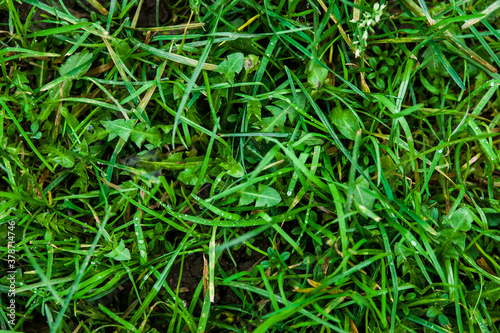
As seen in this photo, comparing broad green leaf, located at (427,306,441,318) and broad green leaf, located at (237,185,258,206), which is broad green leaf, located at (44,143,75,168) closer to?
broad green leaf, located at (237,185,258,206)

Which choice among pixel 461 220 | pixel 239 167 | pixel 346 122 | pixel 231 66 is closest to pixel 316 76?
pixel 346 122

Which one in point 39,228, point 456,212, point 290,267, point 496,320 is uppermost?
point 39,228

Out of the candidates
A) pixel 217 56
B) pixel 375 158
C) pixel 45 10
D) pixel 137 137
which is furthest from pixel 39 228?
pixel 375 158

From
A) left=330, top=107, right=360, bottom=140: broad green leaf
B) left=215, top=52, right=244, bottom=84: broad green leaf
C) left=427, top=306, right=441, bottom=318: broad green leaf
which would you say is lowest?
left=427, top=306, right=441, bottom=318: broad green leaf

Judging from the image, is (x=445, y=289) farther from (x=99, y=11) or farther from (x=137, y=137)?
(x=99, y=11)

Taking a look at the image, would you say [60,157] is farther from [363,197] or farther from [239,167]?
[363,197]

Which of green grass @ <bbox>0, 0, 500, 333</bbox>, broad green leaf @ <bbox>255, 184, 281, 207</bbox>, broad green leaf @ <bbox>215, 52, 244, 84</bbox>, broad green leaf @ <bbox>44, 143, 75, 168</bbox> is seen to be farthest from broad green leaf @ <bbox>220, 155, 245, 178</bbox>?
broad green leaf @ <bbox>44, 143, 75, 168</bbox>

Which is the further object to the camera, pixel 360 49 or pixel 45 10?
pixel 45 10

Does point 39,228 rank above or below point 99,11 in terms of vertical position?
below
